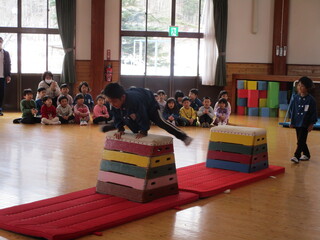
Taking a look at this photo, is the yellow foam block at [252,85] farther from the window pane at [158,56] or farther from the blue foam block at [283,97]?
the window pane at [158,56]

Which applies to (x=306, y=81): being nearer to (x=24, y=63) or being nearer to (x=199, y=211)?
(x=199, y=211)

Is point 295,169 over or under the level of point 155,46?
under

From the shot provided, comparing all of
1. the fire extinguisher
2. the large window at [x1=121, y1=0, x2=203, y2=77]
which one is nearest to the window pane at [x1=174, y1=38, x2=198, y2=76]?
the large window at [x1=121, y1=0, x2=203, y2=77]

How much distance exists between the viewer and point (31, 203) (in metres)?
4.32

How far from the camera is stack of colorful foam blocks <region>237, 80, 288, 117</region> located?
12477 millimetres

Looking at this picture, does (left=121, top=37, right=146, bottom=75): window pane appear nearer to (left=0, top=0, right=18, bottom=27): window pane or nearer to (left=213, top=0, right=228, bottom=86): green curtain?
(left=213, top=0, right=228, bottom=86): green curtain

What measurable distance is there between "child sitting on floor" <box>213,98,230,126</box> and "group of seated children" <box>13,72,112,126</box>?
2088 mm

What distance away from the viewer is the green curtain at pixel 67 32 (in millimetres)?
12531

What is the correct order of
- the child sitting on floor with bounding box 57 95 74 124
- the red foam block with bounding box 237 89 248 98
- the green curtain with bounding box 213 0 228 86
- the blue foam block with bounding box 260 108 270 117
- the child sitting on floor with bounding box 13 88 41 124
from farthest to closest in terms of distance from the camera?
the green curtain with bounding box 213 0 228 86
the red foam block with bounding box 237 89 248 98
the blue foam block with bounding box 260 108 270 117
the child sitting on floor with bounding box 57 95 74 124
the child sitting on floor with bounding box 13 88 41 124

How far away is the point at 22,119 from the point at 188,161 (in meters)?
4.59

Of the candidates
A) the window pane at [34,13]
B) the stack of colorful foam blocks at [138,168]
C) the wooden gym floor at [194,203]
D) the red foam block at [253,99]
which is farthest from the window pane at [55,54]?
the stack of colorful foam blocks at [138,168]

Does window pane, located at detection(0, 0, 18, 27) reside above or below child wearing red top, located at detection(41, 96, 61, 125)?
above

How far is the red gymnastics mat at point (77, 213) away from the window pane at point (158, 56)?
879 centimetres

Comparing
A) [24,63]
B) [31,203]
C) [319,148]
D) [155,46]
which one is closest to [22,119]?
[24,63]
